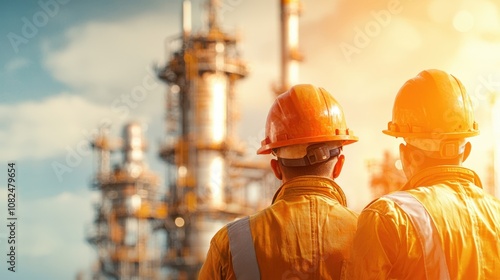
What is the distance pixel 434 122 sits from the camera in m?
3.42

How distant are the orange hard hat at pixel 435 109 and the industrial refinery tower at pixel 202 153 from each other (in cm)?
3050

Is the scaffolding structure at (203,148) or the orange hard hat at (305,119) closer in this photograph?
the orange hard hat at (305,119)

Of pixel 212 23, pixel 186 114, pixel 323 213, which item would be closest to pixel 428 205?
pixel 323 213

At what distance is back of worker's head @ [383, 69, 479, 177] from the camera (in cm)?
338

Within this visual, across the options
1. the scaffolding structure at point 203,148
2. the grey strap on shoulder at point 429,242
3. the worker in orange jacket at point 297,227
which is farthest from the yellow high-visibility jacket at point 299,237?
the scaffolding structure at point 203,148

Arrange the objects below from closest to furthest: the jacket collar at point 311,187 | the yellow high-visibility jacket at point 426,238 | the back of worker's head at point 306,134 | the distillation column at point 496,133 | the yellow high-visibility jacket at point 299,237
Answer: the yellow high-visibility jacket at point 426,238
the yellow high-visibility jacket at point 299,237
the jacket collar at point 311,187
the back of worker's head at point 306,134
the distillation column at point 496,133

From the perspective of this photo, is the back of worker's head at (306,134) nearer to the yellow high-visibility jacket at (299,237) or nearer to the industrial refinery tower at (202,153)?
the yellow high-visibility jacket at (299,237)

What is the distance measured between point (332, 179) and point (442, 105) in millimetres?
543

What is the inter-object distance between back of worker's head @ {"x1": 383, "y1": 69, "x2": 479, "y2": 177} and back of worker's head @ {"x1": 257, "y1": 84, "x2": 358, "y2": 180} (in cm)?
27

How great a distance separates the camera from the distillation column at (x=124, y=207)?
132 ft

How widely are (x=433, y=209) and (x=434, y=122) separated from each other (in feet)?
1.53

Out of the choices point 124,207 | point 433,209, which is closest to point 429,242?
point 433,209

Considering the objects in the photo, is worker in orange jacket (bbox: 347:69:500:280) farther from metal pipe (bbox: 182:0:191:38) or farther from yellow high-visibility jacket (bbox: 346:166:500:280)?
metal pipe (bbox: 182:0:191:38)

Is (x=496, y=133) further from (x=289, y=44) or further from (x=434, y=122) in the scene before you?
(x=434, y=122)
